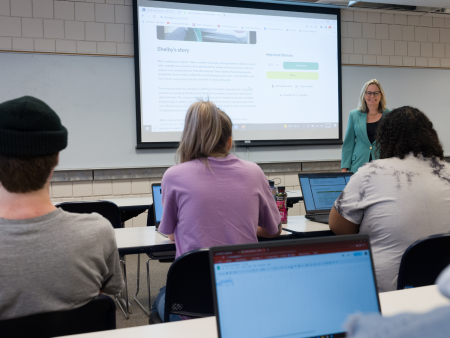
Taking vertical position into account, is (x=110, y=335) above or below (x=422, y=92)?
below

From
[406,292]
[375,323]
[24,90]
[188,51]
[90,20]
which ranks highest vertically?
[90,20]

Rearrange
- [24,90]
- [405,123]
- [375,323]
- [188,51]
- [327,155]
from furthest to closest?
[327,155] < [188,51] < [24,90] < [405,123] < [375,323]

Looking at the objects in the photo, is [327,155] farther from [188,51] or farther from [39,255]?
[39,255]

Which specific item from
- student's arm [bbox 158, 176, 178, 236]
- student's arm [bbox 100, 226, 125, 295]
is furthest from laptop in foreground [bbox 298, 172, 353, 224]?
student's arm [bbox 100, 226, 125, 295]

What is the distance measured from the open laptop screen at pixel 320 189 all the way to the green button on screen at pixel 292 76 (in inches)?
98.7

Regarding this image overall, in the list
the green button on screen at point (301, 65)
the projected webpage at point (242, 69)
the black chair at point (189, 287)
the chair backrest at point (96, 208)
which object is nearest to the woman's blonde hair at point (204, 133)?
the black chair at point (189, 287)

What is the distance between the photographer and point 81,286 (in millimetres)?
976

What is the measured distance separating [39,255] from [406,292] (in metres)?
0.99

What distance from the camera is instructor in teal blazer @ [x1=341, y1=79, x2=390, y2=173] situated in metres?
3.77

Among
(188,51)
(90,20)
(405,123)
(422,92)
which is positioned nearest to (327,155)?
(422,92)

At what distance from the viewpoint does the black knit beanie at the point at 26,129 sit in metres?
0.92

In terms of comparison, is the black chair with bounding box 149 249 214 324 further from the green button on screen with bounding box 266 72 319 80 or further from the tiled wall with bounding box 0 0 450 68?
the green button on screen with bounding box 266 72 319 80

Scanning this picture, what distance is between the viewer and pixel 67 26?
4.16m

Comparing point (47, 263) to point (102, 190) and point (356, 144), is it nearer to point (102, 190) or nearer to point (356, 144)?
point (356, 144)
